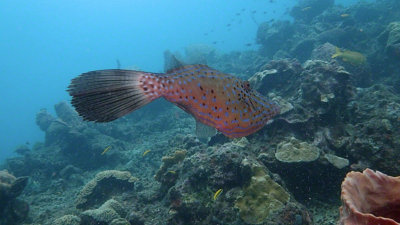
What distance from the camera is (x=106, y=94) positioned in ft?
6.39

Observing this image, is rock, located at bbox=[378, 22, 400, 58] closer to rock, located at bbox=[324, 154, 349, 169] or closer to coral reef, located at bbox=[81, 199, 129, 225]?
rock, located at bbox=[324, 154, 349, 169]

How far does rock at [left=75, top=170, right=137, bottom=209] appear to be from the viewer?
352 inches

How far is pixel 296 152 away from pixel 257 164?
111 centimetres

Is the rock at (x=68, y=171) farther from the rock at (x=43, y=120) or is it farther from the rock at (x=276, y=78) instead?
the rock at (x=276, y=78)

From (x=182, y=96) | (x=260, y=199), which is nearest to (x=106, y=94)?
(x=182, y=96)

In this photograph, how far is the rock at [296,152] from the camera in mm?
5328

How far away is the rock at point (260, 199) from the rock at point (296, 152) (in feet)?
2.85

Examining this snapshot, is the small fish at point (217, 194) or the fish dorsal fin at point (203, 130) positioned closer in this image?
the fish dorsal fin at point (203, 130)

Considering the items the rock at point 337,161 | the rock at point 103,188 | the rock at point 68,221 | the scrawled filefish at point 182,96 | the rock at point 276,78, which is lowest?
the rock at point 103,188

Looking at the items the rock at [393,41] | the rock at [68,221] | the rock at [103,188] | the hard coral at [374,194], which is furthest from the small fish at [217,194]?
the rock at [393,41]

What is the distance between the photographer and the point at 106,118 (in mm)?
1946

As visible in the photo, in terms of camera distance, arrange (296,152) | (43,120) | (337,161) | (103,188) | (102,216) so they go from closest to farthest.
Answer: (337,161) < (296,152) < (102,216) < (103,188) < (43,120)

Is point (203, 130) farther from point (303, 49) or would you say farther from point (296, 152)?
point (303, 49)

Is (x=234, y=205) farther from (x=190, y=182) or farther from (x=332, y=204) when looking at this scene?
(x=332, y=204)
